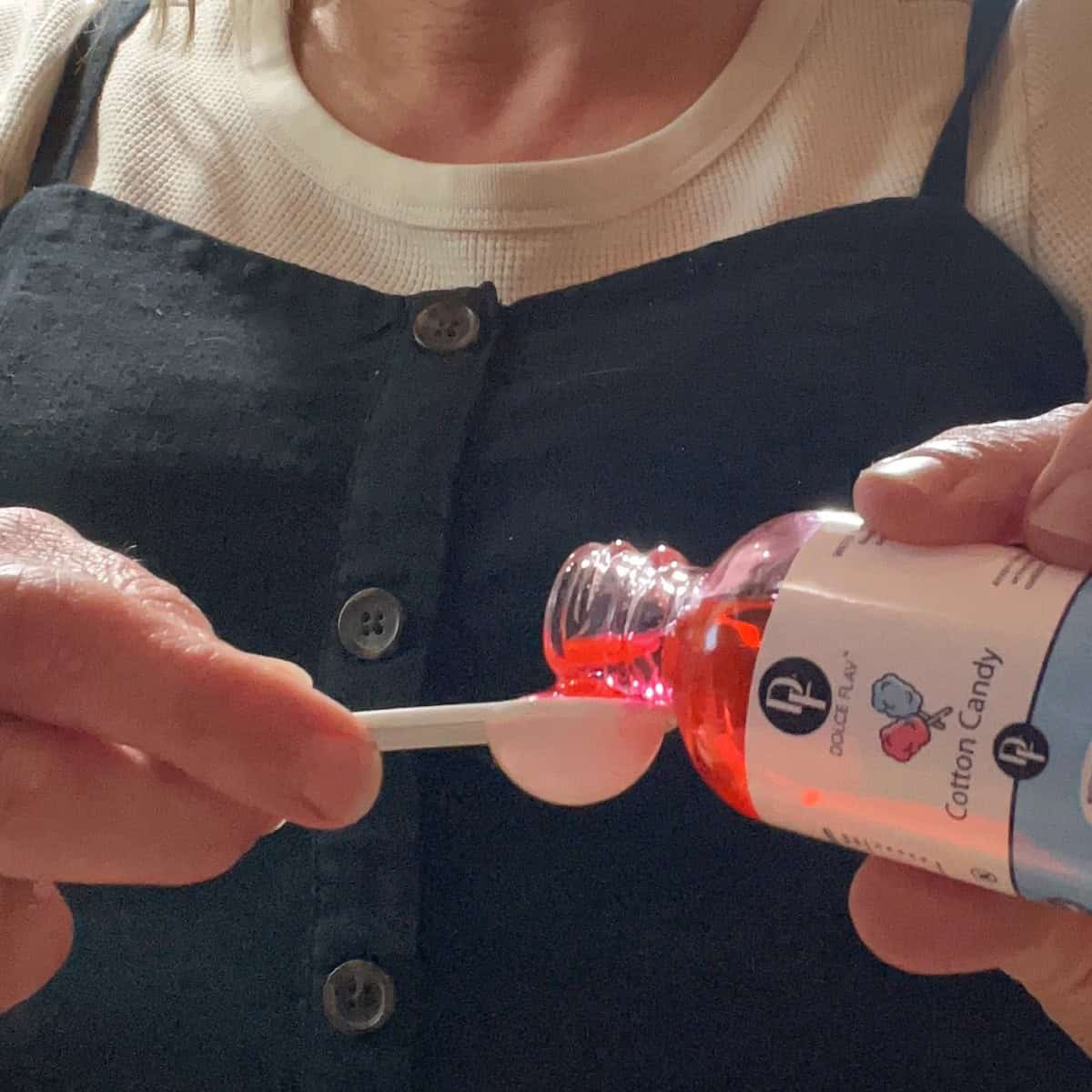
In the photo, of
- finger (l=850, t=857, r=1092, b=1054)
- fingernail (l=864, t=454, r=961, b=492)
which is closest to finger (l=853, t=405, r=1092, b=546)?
fingernail (l=864, t=454, r=961, b=492)

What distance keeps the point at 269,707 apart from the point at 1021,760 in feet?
0.71

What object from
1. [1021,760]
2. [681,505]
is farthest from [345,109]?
[1021,760]

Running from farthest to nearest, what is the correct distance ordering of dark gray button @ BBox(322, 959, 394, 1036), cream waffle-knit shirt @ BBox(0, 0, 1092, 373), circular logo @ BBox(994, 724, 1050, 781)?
cream waffle-knit shirt @ BBox(0, 0, 1092, 373)
dark gray button @ BBox(322, 959, 394, 1036)
circular logo @ BBox(994, 724, 1050, 781)

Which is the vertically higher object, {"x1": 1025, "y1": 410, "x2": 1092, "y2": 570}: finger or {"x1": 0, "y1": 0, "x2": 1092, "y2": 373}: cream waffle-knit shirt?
{"x1": 1025, "y1": 410, "x2": 1092, "y2": 570}: finger

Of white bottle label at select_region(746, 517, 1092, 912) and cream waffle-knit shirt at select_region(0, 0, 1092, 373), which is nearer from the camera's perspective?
white bottle label at select_region(746, 517, 1092, 912)

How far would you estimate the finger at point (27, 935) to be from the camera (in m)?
0.43

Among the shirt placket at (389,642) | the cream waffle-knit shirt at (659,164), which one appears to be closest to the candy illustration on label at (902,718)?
the shirt placket at (389,642)

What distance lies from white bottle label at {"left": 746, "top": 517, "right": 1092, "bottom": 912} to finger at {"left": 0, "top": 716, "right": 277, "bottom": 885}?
0.59 ft

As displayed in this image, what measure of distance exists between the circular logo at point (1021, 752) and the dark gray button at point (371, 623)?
0.31m

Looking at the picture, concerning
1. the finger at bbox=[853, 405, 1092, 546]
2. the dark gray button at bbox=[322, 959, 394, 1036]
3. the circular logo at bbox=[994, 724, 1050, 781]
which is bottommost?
the dark gray button at bbox=[322, 959, 394, 1036]

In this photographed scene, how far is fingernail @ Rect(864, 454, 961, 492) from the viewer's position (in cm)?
39

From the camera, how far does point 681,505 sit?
602 millimetres

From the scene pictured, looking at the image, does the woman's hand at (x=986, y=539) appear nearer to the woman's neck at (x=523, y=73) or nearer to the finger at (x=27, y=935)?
the finger at (x=27, y=935)

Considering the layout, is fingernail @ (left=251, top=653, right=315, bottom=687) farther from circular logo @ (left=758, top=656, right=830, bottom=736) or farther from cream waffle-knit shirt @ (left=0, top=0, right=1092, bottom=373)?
cream waffle-knit shirt @ (left=0, top=0, right=1092, bottom=373)
